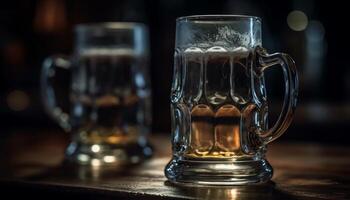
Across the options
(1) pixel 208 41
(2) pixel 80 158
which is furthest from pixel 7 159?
(1) pixel 208 41

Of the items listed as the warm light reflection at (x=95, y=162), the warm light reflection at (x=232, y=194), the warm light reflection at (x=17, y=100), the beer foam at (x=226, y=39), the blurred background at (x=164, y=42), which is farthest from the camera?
the warm light reflection at (x=17, y=100)

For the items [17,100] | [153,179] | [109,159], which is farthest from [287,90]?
[17,100]

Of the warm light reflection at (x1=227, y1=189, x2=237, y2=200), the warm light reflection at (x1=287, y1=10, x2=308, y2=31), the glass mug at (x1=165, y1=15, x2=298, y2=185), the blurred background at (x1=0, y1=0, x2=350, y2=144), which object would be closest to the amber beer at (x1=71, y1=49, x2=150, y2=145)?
the glass mug at (x1=165, y1=15, x2=298, y2=185)

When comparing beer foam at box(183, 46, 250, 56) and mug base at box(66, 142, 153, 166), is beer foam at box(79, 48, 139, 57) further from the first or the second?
beer foam at box(183, 46, 250, 56)

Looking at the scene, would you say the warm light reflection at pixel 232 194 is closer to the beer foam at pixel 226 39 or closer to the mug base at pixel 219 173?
the mug base at pixel 219 173

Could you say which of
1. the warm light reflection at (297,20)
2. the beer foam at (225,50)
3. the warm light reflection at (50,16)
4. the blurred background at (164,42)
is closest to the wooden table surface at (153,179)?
the beer foam at (225,50)

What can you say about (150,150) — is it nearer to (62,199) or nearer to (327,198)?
(62,199)
